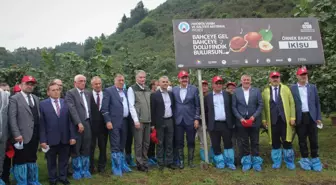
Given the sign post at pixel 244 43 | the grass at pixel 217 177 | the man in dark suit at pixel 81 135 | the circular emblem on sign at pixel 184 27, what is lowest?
A: the grass at pixel 217 177

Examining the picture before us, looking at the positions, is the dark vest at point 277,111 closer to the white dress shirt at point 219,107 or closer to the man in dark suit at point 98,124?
the white dress shirt at point 219,107

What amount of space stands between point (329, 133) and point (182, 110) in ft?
23.8

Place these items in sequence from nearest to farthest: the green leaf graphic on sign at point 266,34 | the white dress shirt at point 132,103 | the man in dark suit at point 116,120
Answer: the man in dark suit at point 116,120 < the white dress shirt at point 132,103 < the green leaf graphic on sign at point 266,34

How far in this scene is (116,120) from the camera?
624cm

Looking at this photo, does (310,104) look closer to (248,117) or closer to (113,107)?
(248,117)

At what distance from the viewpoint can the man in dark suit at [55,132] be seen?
557 centimetres

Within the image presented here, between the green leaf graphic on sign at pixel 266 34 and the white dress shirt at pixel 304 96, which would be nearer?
the white dress shirt at pixel 304 96

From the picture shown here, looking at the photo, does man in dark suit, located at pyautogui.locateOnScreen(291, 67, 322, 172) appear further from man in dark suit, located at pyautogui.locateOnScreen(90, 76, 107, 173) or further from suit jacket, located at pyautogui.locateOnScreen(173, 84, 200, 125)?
man in dark suit, located at pyautogui.locateOnScreen(90, 76, 107, 173)

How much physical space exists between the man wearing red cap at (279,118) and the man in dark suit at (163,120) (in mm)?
1976

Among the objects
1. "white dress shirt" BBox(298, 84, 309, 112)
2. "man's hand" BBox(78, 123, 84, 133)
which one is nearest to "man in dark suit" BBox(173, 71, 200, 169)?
"man's hand" BBox(78, 123, 84, 133)

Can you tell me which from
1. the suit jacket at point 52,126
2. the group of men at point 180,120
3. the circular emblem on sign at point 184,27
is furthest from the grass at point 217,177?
the circular emblem on sign at point 184,27

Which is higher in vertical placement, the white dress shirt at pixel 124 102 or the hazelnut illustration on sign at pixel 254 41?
the hazelnut illustration on sign at pixel 254 41

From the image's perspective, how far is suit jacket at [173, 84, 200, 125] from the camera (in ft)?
21.8

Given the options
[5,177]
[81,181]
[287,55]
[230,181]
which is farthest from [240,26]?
[5,177]
